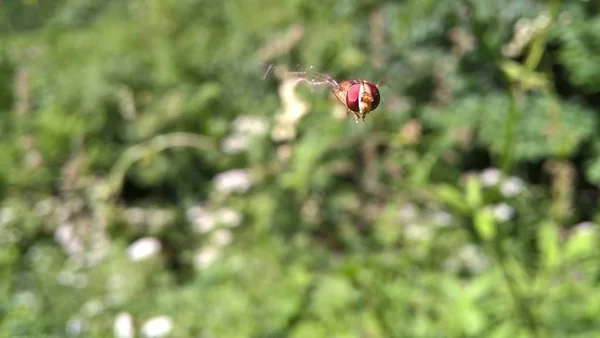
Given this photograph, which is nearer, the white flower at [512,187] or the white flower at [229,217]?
the white flower at [512,187]

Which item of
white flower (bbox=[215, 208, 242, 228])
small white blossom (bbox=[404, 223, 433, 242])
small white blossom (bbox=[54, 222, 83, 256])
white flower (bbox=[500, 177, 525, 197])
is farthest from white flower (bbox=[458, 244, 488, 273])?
small white blossom (bbox=[54, 222, 83, 256])

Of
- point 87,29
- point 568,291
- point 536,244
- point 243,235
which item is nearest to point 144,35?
point 87,29

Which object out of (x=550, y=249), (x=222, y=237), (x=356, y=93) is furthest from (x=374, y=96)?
(x=222, y=237)

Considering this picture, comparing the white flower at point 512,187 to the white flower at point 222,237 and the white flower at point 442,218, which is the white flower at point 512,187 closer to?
the white flower at point 442,218

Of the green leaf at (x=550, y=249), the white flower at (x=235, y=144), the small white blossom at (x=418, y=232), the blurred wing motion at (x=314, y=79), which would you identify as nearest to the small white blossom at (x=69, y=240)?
the white flower at (x=235, y=144)

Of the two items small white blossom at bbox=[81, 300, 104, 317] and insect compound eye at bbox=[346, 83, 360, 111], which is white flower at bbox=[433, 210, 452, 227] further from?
insect compound eye at bbox=[346, 83, 360, 111]

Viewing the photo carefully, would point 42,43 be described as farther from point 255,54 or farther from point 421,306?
Answer: point 421,306
